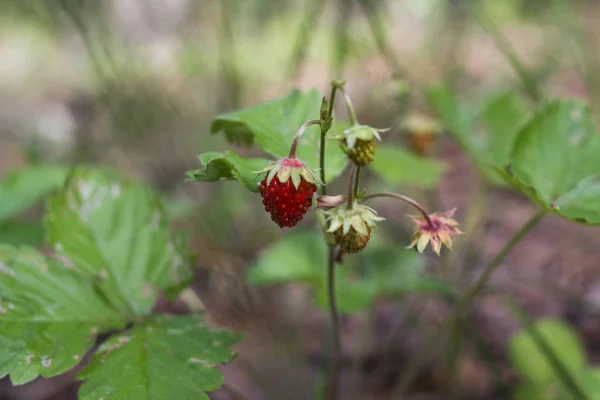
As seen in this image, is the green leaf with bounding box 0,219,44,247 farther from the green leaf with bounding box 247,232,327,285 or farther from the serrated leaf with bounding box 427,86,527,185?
the serrated leaf with bounding box 427,86,527,185

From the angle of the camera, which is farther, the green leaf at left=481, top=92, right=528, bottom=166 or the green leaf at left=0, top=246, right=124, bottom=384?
the green leaf at left=481, top=92, right=528, bottom=166

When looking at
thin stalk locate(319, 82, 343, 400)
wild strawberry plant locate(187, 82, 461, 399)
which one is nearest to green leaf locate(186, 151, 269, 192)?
wild strawberry plant locate(187, 82, 461, 399)

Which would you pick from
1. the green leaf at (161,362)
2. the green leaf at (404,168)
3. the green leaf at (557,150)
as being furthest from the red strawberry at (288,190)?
the green leaf at (404,168)

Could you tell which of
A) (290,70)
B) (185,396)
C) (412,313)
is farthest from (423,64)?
(185,396)

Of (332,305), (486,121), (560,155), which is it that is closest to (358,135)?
(332,305)

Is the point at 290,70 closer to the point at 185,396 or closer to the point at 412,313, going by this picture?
the point at 412,313

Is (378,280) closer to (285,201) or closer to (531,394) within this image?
(531,394)

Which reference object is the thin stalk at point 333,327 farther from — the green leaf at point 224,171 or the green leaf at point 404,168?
the green leaf at point 404,168
